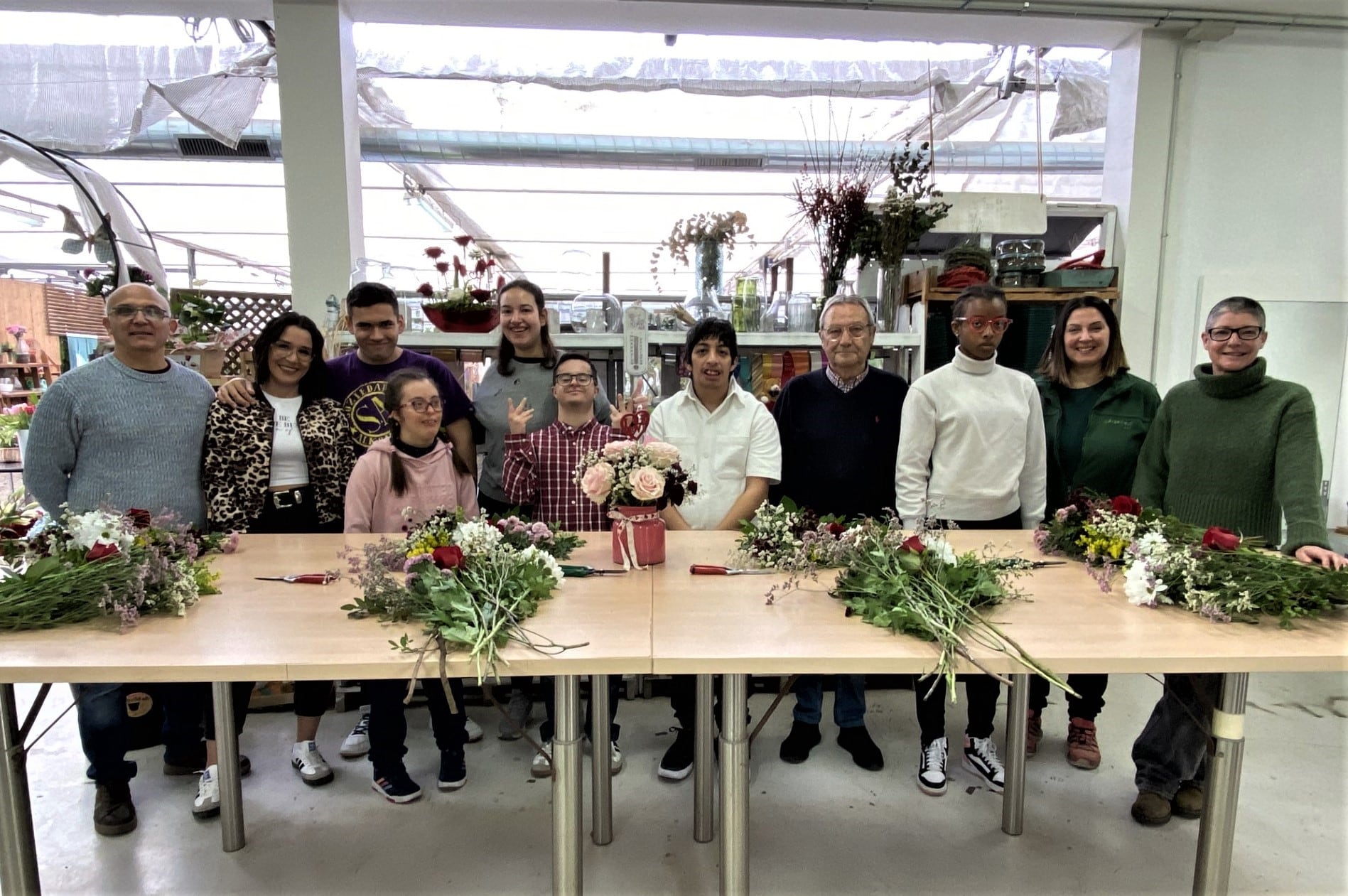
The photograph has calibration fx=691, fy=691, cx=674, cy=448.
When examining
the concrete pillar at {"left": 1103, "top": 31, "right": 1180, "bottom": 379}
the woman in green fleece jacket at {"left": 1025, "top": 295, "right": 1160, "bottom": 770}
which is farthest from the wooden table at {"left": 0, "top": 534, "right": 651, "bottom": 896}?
the concrete pillar at {"left": 1103, "top": 31, "right": 1180, "bottom": 379}

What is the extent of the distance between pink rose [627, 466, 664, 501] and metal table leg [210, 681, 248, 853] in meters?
1.46

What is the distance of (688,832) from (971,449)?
1.72 meters

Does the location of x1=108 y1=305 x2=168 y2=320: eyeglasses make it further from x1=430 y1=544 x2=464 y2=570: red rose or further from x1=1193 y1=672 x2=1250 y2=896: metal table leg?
x1=1193 y1=672 x2=1250 y2=896: metal table leg

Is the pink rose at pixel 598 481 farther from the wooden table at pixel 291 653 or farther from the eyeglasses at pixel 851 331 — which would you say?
the eyeglasses at pixel 851 331

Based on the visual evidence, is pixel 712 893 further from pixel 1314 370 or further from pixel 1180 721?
pixel 1314 370

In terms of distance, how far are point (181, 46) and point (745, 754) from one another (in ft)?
17.4

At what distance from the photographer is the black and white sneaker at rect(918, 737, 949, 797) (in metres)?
2.57

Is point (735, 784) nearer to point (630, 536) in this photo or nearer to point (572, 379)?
point (630, 536)

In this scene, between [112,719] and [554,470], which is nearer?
[112,719]

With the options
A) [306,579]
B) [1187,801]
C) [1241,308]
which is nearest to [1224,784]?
[1187,801]

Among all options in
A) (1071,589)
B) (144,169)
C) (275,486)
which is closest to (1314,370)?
(1071,589)

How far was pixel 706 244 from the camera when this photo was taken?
12.6 feet

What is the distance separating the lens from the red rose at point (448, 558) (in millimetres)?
1750

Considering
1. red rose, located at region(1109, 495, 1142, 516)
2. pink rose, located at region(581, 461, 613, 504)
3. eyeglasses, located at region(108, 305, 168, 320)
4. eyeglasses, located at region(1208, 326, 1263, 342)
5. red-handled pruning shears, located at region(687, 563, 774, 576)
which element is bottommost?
red-handled pruning shears, located at region(687, 563, 774, 576)
